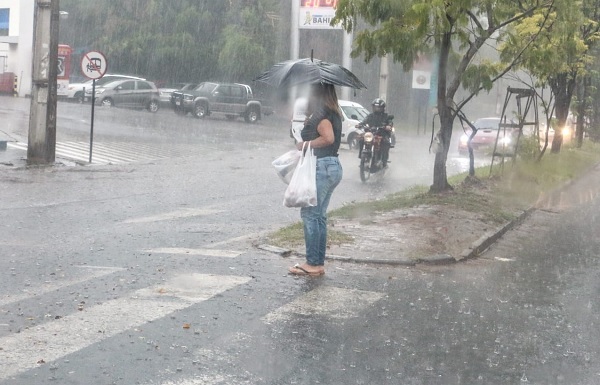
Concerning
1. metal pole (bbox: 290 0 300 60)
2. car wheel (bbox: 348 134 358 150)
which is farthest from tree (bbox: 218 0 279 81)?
car wheel (bbox: 348 134 358 150)

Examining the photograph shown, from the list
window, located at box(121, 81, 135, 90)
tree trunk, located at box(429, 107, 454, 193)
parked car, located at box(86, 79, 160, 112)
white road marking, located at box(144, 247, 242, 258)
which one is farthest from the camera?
window, located at box(121, 81, 135, 90)

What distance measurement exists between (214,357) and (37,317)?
1.67 m

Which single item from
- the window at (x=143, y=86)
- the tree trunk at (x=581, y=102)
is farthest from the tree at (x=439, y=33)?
the window at (x=143, y=86)

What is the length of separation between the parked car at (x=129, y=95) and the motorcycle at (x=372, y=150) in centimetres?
2520

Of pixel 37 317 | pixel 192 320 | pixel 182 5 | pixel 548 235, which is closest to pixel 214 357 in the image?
pixel 192 320

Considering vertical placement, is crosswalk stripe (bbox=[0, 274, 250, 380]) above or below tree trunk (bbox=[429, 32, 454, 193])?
below

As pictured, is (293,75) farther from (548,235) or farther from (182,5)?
(182,5)

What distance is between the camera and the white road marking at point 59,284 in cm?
781

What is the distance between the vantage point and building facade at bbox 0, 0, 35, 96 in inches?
1913

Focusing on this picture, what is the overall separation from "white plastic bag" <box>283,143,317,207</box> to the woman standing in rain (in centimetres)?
9

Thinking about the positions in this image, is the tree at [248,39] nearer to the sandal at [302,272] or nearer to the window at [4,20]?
the window at [4,20]

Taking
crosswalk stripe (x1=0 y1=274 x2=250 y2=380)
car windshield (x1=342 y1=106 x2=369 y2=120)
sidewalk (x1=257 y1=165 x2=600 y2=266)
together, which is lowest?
crosswalk stripe (x1=0 y1=274 x2=250 y2=380)

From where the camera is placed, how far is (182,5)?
49.8 m

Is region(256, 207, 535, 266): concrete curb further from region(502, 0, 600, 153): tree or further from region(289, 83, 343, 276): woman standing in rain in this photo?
region(502, 0, 600, 153): tree
